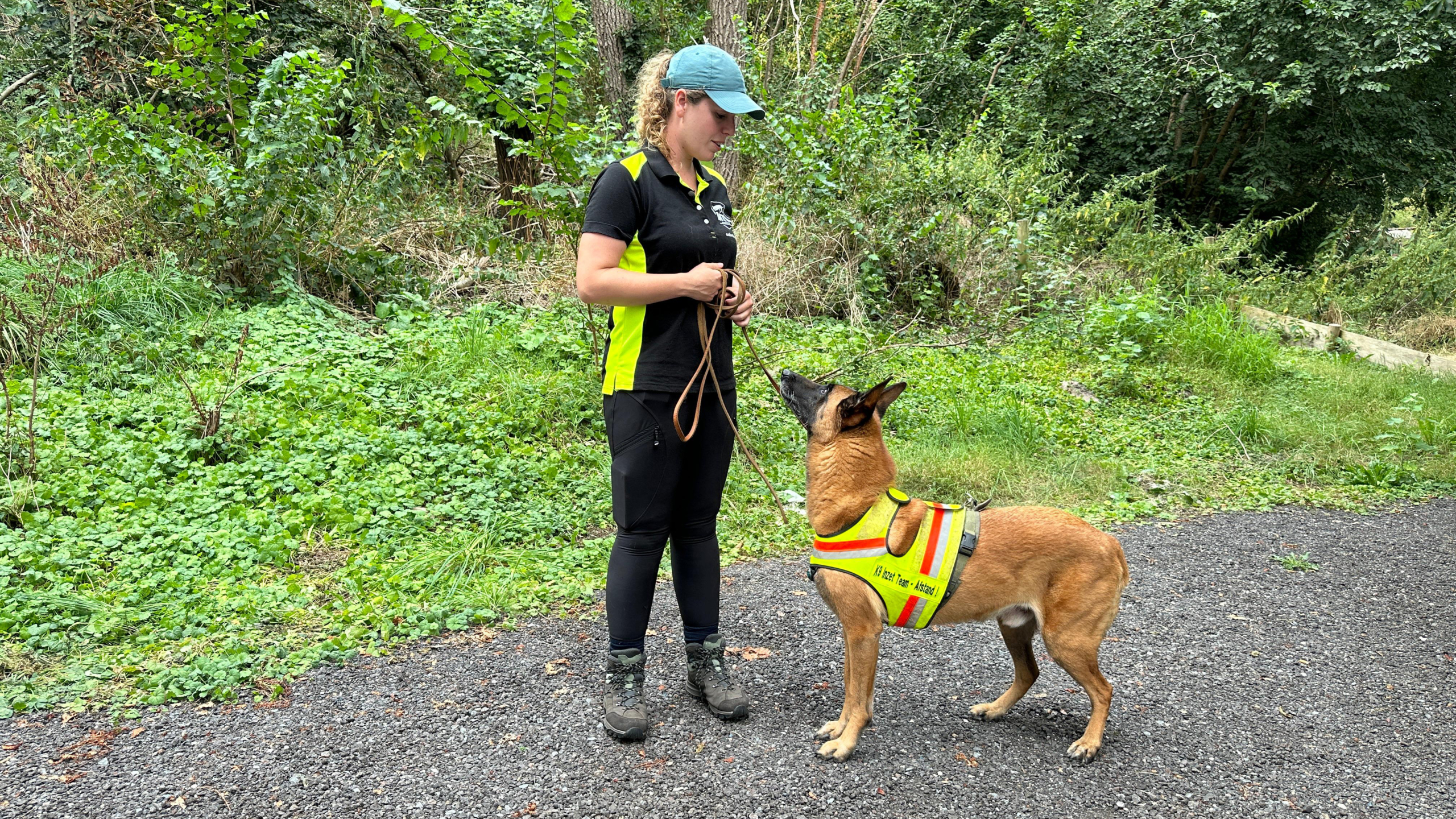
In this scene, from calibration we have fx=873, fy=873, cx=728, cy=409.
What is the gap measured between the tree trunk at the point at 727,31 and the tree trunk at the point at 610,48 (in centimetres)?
200

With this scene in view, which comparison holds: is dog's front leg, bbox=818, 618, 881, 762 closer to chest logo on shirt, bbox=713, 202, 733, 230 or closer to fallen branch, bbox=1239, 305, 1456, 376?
chest logo on shirt, bbox=713, 202, 733, 230

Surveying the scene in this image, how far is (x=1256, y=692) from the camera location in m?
3.79

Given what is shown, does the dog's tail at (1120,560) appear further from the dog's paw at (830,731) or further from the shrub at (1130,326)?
the shrub at (1130,326)

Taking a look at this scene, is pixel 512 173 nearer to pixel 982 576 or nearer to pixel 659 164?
pixel 659 164

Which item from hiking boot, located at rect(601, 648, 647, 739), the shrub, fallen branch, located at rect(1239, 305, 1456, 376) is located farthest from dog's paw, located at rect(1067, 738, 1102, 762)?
fallen branch, located at rect(1239, 305, 1456, 376)

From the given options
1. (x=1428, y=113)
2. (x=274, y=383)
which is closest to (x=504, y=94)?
(x=274, y=383)

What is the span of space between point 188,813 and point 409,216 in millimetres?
7034

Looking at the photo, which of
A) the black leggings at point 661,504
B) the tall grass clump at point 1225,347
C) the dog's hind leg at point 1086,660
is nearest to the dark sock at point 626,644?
the black leggings at point 661,504

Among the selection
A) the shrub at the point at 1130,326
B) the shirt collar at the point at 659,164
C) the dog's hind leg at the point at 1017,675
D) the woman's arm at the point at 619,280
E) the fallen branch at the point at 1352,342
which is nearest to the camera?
the woman's arm at the point at 619,280

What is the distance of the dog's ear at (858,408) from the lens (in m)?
3.26

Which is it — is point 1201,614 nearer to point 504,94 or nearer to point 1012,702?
point 1012,702

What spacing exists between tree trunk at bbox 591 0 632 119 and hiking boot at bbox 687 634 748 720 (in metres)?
10.5

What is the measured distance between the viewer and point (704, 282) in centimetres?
296

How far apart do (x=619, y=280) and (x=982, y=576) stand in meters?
1.66
